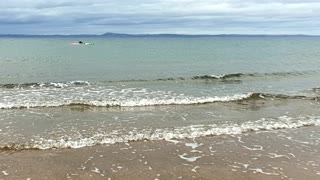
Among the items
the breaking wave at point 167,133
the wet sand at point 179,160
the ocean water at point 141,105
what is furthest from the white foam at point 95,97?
the wet sand at point 179,160

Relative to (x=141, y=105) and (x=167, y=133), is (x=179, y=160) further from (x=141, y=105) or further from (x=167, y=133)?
(x=141, y=105)

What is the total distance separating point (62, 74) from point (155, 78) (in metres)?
8.79

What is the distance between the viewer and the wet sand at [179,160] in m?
10.7

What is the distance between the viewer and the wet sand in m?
10.7

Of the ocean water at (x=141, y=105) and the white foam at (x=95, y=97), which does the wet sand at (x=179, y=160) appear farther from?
the white foam at (x=95, y=97)

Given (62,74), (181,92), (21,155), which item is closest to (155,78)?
(181,92)

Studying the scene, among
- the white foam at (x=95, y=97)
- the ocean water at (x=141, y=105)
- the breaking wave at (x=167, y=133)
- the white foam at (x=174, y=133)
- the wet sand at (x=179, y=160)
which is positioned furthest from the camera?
the white foam at (x=95, y=97)

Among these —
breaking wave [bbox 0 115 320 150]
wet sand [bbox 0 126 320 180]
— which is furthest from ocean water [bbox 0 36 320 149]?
wet sand [bbox 0 126 320 180]

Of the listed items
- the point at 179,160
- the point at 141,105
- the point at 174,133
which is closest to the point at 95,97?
the point at 141,105

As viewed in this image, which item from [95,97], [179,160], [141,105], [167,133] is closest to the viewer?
[179,160]

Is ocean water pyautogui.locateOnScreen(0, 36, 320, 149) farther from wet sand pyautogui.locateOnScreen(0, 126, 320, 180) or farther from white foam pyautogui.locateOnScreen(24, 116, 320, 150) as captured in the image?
wet sand pyautogui.locateOnScreen(0, 126, 320, 180)

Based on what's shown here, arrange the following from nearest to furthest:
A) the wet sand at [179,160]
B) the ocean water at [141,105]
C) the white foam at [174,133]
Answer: the wet sand at [179,160] < the white foam at [174,133] < the ocean water at [141,105]

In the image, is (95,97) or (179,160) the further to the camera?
(95,97)

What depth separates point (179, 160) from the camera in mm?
11820
